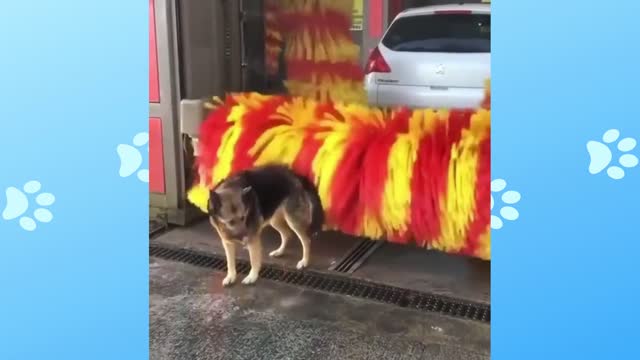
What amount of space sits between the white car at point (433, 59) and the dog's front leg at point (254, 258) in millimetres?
446

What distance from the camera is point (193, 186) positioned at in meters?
1.68

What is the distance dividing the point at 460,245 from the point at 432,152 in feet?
0.82

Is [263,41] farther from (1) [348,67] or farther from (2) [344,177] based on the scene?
(2) [344,177]

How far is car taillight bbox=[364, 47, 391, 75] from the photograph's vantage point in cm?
151

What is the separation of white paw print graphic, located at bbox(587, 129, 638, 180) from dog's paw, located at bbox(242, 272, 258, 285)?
0.92 m

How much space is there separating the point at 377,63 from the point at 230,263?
1.96 feet

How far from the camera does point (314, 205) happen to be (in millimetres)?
1537

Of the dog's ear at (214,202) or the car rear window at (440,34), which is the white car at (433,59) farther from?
the dog's ear at (214,202)

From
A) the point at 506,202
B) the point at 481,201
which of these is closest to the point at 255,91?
the point at 481,201

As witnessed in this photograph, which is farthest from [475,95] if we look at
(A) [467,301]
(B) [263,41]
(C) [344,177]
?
(B) [263,41]

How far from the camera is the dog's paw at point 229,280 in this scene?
4.86 ft

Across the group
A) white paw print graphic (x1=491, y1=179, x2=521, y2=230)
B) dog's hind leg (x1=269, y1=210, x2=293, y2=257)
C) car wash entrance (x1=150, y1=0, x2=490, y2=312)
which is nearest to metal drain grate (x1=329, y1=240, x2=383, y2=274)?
car wash entrance (x1=150, y1=0, x2=490, y2=312)

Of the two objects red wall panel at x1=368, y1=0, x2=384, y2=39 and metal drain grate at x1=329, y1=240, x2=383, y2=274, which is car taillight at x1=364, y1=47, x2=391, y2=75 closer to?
red wall panel at x1=368, y1=0, x2=384, y2=39

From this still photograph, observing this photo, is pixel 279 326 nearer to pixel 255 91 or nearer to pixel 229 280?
pixel 229 280
